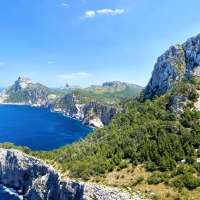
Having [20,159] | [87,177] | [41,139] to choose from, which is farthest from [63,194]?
[41,139]

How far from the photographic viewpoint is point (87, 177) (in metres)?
58.8

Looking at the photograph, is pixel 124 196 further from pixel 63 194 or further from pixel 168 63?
pixel 168 63

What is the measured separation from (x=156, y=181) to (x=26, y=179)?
198 ft

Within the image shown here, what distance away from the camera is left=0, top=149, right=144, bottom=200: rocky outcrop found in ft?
168

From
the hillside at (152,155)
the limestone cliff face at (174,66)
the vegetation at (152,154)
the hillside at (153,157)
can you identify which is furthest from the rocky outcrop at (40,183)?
the limestone cliff face at (174,66)

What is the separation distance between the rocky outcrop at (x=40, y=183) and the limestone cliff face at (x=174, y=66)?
297 feet

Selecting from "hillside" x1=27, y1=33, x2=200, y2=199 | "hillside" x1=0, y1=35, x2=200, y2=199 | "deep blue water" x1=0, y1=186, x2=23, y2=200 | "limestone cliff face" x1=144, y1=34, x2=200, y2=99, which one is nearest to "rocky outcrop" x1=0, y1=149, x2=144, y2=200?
"deep blue water" x1=0, y1=186, x2=23, y2=200

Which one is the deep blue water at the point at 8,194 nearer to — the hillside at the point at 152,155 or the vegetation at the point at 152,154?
the vegetation at the point at 152,154

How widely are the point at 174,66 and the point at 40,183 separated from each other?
109 meters

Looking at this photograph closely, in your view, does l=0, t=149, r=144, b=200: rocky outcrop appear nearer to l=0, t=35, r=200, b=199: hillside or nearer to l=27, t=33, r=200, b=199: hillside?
l=0, t=35, r=200, b=199: hillside

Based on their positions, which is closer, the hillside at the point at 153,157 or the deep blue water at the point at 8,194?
the hillside at the point at 153,157

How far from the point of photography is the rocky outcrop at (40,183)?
168ft

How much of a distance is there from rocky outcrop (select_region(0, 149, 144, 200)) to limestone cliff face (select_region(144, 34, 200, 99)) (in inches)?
3566

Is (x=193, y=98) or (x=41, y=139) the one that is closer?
(x=193, y=98)
